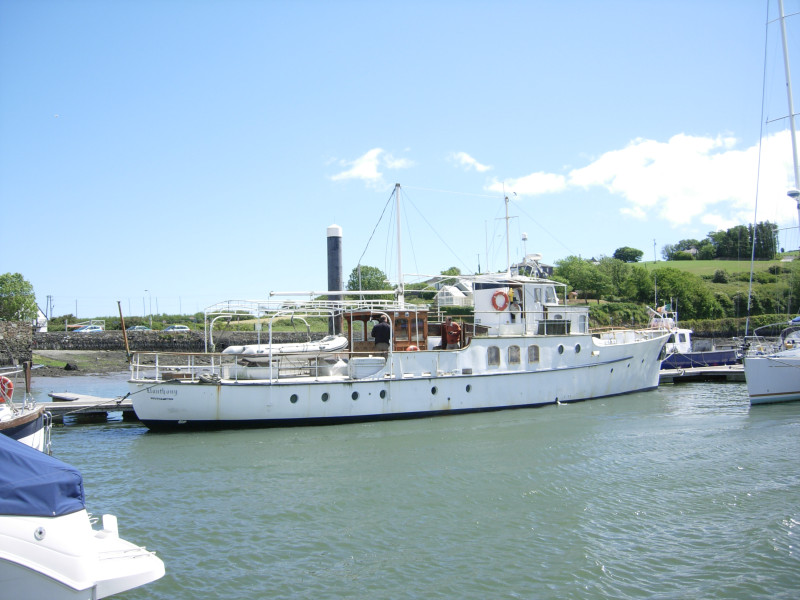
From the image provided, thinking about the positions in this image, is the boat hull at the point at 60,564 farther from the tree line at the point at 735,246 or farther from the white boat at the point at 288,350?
the tree line at the point at 735,246

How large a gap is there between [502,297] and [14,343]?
31620mm

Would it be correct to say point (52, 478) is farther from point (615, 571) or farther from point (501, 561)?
point (615, 571)

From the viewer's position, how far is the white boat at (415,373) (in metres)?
18.2

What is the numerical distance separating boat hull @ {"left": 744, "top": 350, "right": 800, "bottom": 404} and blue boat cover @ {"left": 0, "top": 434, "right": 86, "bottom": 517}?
74.4 feet

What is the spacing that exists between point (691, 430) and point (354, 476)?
10624mm

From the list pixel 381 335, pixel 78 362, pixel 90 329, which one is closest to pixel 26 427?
pixel 381 335

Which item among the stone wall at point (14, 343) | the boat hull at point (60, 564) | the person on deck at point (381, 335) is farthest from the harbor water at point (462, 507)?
the stone wall at point (14, 343)

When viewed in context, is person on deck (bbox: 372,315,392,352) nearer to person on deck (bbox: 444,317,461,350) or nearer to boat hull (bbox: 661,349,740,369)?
person on deck (bbox: 444,317,461,350)

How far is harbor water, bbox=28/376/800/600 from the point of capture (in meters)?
8.38

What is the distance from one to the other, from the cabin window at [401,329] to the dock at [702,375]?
16654mm

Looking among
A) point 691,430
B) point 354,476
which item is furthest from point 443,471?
point 691,430

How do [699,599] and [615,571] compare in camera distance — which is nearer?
[699,599]

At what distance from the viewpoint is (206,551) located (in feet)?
30.8

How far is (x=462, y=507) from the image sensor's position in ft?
36.9
